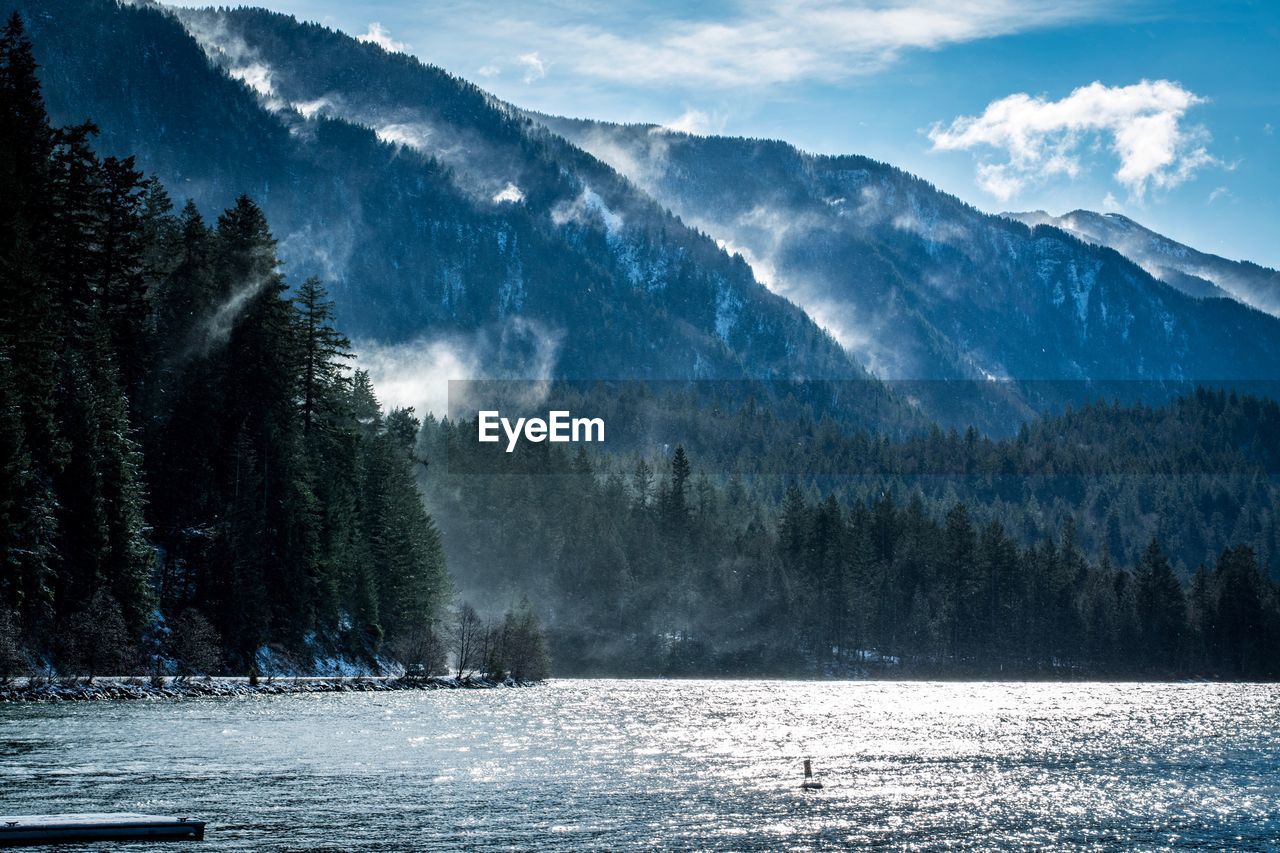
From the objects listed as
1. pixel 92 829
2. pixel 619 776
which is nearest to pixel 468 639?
pixel 619 776

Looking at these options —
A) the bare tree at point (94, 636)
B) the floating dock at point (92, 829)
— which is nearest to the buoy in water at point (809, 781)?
the floating dock at point (92, 829)

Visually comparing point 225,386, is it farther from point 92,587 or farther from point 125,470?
point 92,587

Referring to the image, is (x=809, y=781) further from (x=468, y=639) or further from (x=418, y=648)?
(x=468, y=639)

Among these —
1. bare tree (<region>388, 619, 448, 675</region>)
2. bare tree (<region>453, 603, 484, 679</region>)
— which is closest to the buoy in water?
bare tree (<region>388, 619, 448, 675</region>)

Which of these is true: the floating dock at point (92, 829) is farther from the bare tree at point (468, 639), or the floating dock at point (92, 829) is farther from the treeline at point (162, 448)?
the bare tree at point (468, 639)

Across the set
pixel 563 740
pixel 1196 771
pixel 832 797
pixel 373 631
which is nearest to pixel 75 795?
pixel 832 797

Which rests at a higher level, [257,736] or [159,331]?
[159,331]
